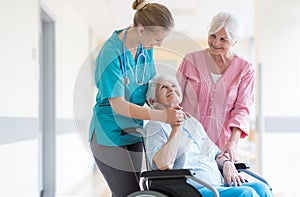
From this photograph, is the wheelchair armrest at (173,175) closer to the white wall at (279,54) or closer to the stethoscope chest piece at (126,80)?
the stethoscope chest piece at (126,80)

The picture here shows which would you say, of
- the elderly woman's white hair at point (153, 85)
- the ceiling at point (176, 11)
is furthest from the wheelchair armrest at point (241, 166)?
the ceiling at point (176, 11)

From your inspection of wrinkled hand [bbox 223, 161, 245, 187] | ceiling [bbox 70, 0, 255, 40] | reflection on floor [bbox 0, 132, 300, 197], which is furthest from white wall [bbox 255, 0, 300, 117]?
wrinkled hand [bbox 223, 161, 245, 187]

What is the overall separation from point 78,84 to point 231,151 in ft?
2.67

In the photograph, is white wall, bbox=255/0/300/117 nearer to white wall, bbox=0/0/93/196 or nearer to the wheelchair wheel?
white wall, bbox=0/0/93/196

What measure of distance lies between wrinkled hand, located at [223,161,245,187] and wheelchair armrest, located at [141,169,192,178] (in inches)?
13.6

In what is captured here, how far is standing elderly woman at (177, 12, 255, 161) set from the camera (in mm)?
2191

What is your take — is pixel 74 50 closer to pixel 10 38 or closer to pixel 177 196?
pixel 10 38

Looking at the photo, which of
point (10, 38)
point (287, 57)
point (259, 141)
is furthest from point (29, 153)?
point (287, 57)

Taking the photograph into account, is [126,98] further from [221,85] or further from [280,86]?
[280,86]

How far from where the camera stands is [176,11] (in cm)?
685

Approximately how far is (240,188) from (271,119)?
336cm

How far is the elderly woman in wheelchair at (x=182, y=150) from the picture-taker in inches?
76.4

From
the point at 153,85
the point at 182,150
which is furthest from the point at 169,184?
the point at 153,85

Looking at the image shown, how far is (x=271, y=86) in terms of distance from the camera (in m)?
5.09
